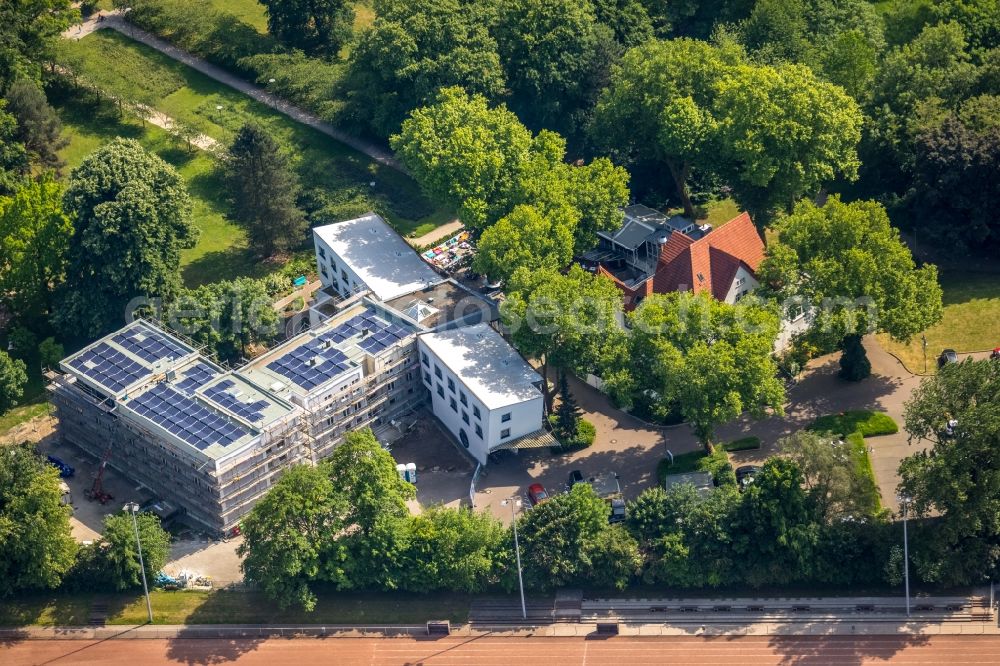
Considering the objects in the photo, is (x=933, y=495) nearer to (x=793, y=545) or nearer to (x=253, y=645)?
(x=793, y=545)

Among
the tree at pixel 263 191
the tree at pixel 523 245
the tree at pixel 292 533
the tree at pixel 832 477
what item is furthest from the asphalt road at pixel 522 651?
the tree at pixel 263 191

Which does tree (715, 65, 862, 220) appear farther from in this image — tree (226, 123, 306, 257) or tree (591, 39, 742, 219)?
tree (226, 123, 306, 257)

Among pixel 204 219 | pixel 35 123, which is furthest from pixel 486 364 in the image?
pixel 35 123

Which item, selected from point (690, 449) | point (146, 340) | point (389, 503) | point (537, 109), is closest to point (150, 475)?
point (146, 340)

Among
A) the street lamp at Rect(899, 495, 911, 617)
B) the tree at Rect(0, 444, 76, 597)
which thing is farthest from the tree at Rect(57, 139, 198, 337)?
the street lamp at Rect(899, 495, 911, 617)

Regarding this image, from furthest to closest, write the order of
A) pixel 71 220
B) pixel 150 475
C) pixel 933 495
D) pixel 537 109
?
pixel 537 109
pixel 71 220
pixel 150 475
pixel 933 495
